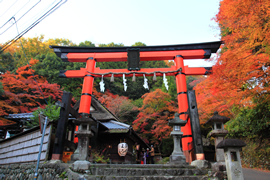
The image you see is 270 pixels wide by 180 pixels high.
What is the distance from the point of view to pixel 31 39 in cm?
2970

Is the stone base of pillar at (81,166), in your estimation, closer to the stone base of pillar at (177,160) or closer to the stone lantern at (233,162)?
the stone base of pillar at (177,160)

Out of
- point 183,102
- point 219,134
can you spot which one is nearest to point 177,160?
point 219,134

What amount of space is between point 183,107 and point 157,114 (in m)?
13.7

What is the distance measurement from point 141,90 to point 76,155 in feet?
81.4

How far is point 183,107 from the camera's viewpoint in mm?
7578

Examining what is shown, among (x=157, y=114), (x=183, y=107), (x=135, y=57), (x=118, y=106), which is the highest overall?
(x=118, y=106)

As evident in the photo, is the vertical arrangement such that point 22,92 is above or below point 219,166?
above

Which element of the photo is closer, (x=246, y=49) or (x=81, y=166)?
(x=81, y=166)

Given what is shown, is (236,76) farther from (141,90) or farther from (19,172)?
(141,90)

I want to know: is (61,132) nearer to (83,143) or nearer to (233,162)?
(83,143)

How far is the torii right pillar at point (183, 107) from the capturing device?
6.62 metres

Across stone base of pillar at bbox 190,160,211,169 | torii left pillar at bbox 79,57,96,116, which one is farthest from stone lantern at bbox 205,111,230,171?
torii left pillar at bbox 79,57,96,116

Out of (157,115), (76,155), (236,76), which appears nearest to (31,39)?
(157,115)

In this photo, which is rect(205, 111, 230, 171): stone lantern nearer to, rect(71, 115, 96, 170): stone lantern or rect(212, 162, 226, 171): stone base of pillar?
rect(212, 162, 226, 171): stone base of pillar
